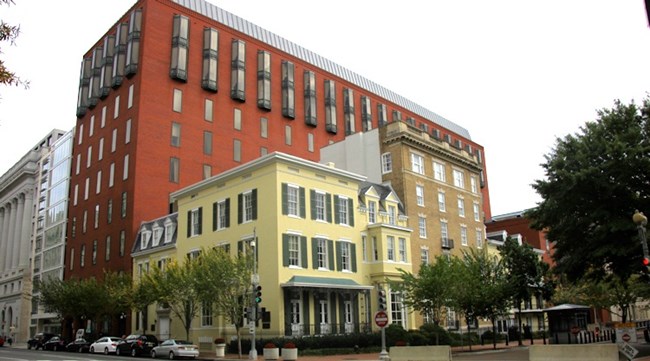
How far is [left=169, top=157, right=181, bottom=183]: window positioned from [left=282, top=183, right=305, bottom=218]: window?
81.1ft

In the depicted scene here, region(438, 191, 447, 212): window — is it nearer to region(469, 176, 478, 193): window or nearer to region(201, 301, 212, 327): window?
region(469, 176, 478, 193): window

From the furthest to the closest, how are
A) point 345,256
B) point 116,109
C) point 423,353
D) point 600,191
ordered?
point 116,109 < point 345,256 < point 600,191 < point 423,353

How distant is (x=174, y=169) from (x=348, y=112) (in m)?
31.3

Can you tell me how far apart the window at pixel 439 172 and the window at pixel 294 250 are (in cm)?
1966

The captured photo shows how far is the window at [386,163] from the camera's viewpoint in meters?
53.3

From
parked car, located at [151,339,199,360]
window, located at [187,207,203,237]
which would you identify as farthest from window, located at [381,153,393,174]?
parked car, located at [151,339,199,360]

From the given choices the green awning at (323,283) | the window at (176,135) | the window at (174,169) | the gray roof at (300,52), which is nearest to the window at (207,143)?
the window at (176,135)

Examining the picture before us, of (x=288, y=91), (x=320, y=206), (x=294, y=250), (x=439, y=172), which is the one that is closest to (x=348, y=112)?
(x=288, y=91)

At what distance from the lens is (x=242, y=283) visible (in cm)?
3700

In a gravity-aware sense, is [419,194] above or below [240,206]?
above

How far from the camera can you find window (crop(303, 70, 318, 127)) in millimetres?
79312

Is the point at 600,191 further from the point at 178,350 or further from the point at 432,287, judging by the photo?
the point at 178,350

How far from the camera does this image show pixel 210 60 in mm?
68250

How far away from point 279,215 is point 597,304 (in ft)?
142
